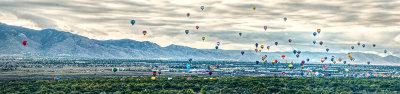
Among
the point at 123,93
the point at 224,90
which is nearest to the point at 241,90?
the point at 224,90

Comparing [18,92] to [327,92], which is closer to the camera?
[18,92]

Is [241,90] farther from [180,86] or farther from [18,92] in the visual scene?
[18,92]

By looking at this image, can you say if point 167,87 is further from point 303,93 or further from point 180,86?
point 303,93

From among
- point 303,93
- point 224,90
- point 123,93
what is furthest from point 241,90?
point 123,93

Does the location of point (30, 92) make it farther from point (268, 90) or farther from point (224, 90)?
point (268, 90)

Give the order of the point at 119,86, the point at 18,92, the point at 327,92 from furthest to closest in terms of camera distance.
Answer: the point at 119,86
the point at 327,92
the point at 18,92

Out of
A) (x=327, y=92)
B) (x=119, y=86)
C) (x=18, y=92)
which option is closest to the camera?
(x=18, y=92)

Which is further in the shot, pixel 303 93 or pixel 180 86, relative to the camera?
pixel 180 86
